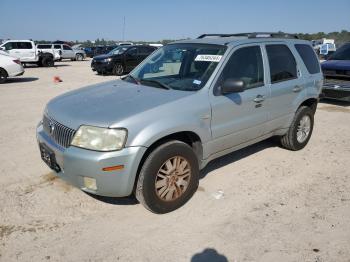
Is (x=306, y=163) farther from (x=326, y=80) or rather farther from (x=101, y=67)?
(x=101, y=67)

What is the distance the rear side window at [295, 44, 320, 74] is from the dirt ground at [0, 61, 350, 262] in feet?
4.86

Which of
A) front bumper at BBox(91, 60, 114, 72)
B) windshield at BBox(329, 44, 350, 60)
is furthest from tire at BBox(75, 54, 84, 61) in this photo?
windshield at BBox(329, 44, 350, 60)

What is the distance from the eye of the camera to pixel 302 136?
5680 mm

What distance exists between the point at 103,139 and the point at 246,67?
219 cm

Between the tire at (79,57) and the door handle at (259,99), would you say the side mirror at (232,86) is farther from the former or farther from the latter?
the tire at (79,57)

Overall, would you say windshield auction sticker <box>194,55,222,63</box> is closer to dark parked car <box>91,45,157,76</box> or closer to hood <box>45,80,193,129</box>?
hood <box>45,80,193,129</box>

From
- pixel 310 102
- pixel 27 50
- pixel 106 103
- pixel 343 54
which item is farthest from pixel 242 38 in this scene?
pixel 27 50

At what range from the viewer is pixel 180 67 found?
438 centimetres

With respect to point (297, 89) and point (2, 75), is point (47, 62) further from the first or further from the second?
point (297, 89)


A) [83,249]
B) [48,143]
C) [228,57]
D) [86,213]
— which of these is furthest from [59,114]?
[228,57]

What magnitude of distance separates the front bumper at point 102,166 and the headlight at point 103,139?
0.16 feet

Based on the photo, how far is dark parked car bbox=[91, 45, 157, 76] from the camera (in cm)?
1772

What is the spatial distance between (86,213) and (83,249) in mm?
615

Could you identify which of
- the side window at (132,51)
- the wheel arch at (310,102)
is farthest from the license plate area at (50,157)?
the side window at (132,51)
